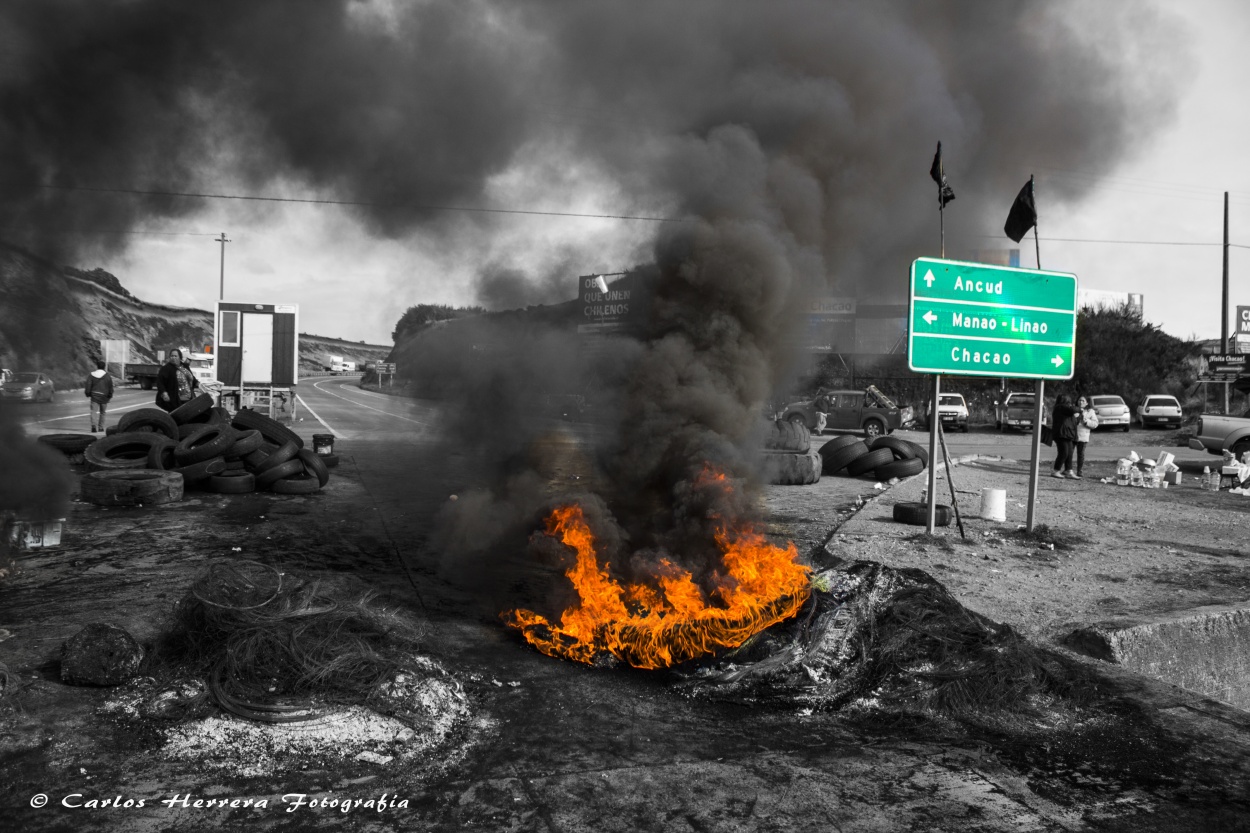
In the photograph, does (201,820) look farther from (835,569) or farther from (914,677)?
(835,569)

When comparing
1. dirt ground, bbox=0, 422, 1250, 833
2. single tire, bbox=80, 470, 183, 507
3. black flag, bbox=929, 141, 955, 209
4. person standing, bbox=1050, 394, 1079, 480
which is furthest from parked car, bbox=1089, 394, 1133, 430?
single tire, bbox=80, 470, 183, 507

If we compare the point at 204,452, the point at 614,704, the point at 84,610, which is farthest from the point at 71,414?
the point at 614,704

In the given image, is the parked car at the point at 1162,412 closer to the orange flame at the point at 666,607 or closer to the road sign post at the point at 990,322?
the road sign post at the point at 990,322

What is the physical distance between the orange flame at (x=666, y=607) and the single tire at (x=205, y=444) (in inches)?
307

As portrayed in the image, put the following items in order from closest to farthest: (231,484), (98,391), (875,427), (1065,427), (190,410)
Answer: (231,484), (190,410), (1065,427), (98,391), (875,427)

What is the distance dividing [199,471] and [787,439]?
965 centimetres

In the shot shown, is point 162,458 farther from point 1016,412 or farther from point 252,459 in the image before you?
point 1016,412

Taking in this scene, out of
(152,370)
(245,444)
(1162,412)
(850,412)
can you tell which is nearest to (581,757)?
(245,444)

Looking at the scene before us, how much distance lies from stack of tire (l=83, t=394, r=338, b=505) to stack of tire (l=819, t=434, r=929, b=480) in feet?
30.2

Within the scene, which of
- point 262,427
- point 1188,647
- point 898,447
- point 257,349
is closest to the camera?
point 1188,647

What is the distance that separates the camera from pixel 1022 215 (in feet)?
32.1

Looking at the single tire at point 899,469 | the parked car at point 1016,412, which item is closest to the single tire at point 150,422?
the single tire at point 899,469

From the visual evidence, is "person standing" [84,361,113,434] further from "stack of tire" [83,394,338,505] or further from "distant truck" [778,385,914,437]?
"distant truck" [778,385,914,437]

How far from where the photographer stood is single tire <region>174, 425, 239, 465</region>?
1141cm
